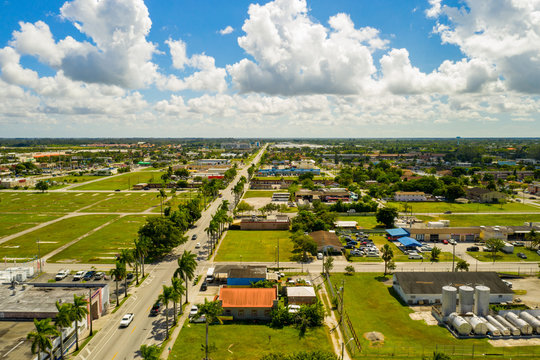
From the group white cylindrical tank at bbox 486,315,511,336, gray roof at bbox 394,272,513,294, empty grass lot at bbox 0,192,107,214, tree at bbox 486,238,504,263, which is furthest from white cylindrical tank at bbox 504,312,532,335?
empty grass lot at bbox 0,192,107,214

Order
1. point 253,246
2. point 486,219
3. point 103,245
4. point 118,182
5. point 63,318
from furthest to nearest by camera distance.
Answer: point 118,182
point 486,219
point 103,245
point 253,246
point 63,318

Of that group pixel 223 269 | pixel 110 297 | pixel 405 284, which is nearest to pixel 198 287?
pixel 223 269

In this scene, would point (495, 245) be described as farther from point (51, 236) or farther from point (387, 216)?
point (51, 236)

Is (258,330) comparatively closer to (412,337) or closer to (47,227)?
(412,337)

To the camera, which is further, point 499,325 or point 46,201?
point 46,201

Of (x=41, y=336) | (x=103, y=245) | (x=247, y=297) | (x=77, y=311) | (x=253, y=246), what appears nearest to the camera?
(x=41, y=336)

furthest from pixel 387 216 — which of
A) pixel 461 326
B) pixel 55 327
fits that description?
pixel 55 327
